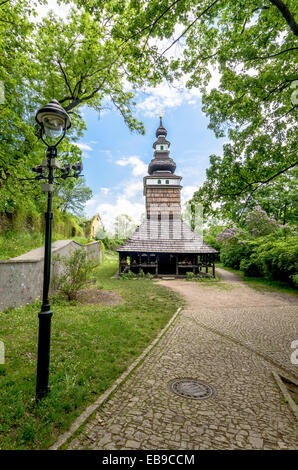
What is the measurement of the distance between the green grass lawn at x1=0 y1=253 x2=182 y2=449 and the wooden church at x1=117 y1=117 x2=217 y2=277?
33.9 ft

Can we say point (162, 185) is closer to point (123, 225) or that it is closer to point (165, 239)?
point (165, 239)

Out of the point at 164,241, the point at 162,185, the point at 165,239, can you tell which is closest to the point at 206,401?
the point at 164,241

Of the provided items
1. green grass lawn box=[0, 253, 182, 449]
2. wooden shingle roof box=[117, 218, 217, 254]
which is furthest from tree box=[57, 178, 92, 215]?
green grass lawn box=[0, 253, 182, 449]

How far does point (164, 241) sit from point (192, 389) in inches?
623

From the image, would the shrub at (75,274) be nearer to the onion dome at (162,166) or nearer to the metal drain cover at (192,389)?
the metal drain cover at (192,389)

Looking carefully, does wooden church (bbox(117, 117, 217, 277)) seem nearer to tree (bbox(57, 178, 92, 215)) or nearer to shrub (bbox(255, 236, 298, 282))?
shrub (bbox(255, 236, 298, 282))

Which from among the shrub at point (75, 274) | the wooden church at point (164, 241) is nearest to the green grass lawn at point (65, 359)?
the shrub at point (75, 274)

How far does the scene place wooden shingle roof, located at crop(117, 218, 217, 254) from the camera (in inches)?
715

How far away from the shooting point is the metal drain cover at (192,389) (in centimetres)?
328

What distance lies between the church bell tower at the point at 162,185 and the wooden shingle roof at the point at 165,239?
1.67 m

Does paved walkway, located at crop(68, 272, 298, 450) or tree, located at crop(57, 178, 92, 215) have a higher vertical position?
tree, located at crop(57, 178, 92, 215)

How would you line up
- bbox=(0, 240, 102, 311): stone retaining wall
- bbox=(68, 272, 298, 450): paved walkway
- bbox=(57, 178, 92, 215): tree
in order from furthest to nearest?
bbox=(57, 178, 92, 215): tree
bbox=(0, 240, 102, 311): stone retaining wall
bbox=(68, 272, 298, 450): paved walkway

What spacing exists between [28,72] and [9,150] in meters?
2.75

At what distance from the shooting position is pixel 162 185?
991 inches
